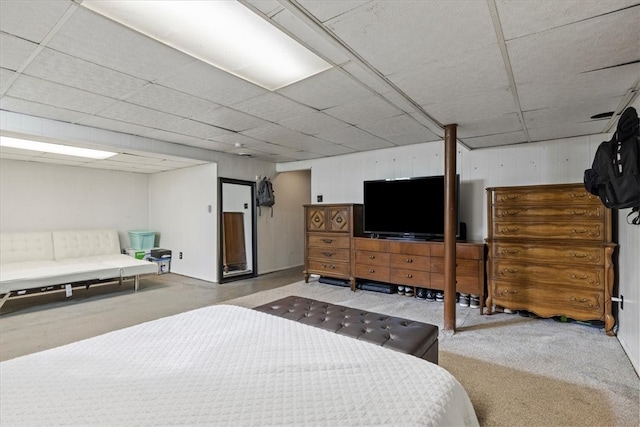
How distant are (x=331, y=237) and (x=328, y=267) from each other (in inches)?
20.5

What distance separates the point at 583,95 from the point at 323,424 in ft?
10.5

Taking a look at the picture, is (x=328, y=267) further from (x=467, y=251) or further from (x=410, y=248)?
(x=467, y=251)

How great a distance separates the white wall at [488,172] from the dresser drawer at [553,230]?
0.20 metres

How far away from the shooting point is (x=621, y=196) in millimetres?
2072

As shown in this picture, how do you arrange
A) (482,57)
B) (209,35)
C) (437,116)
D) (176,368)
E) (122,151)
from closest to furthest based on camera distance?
1. (176,368)
2. (209,35)
3. (482,57)
4. (437,116)
5. (122,151)

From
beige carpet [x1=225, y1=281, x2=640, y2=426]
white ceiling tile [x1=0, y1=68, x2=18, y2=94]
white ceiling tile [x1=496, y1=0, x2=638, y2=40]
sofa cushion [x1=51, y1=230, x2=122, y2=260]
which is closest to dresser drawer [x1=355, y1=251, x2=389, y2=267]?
beige carpet [x1=225, y1=281, x2=640, y2=426]

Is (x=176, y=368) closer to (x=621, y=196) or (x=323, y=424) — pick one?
(x=323, y=424)

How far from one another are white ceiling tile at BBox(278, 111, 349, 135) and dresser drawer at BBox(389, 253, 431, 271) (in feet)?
6.71

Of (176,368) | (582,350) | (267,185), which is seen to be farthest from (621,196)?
(267,185)

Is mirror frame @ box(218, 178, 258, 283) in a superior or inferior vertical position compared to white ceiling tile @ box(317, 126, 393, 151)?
inferior

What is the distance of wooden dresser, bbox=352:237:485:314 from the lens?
387cm

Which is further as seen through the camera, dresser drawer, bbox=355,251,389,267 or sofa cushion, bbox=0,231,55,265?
sofa cushion, bbox=0,231,55,265

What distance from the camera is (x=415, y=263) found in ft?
14.0

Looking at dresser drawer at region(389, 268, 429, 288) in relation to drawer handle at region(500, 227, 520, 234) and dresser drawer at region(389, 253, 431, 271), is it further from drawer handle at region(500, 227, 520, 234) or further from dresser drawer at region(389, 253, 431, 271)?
drawer handle at region(500, 227, 520, 234)
